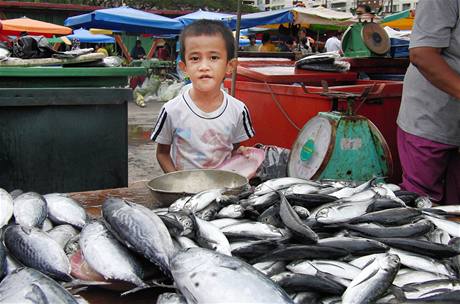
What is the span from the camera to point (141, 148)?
9.73 m

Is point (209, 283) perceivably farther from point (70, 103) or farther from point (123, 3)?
point (123, 3)

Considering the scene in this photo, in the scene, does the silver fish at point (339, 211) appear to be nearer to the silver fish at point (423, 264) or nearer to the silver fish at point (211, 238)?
the silver fish at point (423, 264)

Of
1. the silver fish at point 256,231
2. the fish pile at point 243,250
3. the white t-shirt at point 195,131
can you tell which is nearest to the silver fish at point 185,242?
the fish pile at point 243,250

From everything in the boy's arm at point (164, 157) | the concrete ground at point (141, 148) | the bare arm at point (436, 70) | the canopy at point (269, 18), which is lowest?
the concrete ground at point (141, 148)

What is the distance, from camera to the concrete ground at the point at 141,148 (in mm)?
7738

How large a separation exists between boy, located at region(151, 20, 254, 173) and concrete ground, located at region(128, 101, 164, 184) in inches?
117

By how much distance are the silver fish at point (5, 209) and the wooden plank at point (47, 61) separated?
1.80m

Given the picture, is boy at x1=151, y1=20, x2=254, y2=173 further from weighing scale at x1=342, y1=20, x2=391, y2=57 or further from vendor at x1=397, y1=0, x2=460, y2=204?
weighing scale at x1=342, y1=20, x2=391, y2=57

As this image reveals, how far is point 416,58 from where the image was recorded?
3076 millimetres

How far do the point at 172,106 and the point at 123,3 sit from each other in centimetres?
4051

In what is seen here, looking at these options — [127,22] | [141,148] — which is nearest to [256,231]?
[141,148]

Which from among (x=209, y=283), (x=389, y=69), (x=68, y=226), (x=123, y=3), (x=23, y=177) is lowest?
(x=23, y=177)

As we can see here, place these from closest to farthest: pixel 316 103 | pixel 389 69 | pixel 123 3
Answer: pixel 316 103
pixel 389 69
pixel 123 3

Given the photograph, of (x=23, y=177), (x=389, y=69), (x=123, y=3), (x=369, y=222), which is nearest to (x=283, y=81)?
(x=389, y=69)
